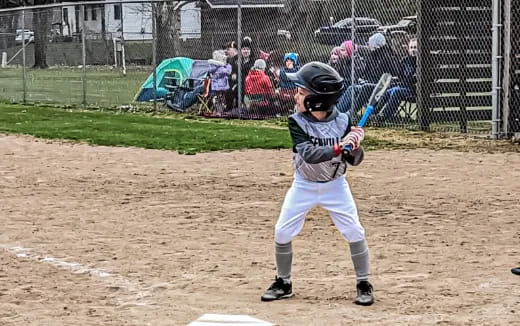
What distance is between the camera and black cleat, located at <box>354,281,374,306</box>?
18.9 ft

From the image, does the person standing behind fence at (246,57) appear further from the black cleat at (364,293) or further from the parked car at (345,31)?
the black cleat at (364,293)

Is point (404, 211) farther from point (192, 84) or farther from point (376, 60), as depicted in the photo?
point (192, 84)

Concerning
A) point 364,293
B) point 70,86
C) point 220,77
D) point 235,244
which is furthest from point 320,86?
point 70,86

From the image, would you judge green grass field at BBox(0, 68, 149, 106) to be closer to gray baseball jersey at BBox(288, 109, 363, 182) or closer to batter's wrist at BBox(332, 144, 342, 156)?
gray baseball jersey at BBox(288, 109, 363, 182)

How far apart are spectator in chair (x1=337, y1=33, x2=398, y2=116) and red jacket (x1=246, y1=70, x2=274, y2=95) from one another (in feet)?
6.80

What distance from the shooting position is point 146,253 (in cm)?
743

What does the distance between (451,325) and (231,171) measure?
23.6 feet

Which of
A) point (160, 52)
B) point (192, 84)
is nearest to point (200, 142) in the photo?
point (192, 84)

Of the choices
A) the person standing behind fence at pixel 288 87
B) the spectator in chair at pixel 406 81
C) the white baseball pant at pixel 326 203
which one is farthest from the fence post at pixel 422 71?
the white baseball pant at pixel 326 203

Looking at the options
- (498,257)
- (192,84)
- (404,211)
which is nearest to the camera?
(498,257)

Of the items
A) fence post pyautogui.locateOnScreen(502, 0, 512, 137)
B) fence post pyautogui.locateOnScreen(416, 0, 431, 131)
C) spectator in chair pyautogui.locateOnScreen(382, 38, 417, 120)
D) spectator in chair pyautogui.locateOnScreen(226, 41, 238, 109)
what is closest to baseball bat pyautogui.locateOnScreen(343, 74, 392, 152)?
fence post pyautogui.locateOnScreen(502, 0, 512, 137)

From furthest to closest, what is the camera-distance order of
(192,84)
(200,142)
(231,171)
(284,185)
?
(192,84)
(200,142)
(231,171)
(284,185)

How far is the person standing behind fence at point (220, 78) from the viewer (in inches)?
804

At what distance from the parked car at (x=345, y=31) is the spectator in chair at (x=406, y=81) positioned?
0.85m
